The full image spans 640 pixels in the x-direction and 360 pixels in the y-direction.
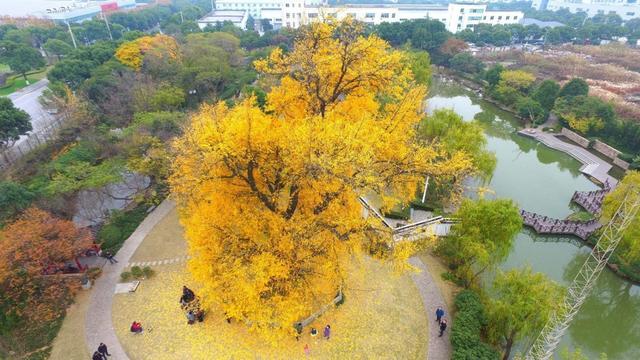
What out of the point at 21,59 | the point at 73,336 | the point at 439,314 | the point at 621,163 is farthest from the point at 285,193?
the point at 21,59

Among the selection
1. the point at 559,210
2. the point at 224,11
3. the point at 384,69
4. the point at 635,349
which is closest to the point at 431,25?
the point at 559,210

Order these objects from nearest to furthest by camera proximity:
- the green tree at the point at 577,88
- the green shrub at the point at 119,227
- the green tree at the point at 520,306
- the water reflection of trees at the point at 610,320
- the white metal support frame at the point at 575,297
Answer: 1. the white metal support frame at the point at 575,297
2. the green tree at the point at 520,306
3. the water reflection of trees at the point at 610,320
4. the green shrub at the point at 119,227
5. the green tree at the point at 577,88

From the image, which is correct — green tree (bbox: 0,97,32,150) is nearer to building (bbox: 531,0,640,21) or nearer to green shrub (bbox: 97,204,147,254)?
green shrub (bbox: 97,204,147,254)

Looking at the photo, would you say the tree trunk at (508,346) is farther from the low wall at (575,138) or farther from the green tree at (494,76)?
the green tree at (494,76)

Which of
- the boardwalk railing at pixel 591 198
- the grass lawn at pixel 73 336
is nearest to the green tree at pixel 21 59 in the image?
the grass lawn at pixel 73 336

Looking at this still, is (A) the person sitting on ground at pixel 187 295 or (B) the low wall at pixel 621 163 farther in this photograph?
(B) the low wall at pixel 621 163

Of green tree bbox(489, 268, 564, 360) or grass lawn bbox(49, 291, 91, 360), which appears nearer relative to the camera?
green tree bbox(489, 268, 564, 360)

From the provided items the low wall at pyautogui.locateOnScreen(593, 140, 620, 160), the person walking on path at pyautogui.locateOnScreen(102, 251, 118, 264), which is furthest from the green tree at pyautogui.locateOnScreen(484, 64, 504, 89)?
the person walking on path at pyautogui.locateOnScreen(102, 251, 118, 264)
